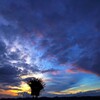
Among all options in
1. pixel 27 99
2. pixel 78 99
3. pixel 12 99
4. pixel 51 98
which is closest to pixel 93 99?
pixel 78 99

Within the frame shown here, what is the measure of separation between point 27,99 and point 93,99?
16.6 meters

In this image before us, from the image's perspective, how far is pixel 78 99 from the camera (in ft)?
161

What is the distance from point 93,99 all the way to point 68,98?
221 inches

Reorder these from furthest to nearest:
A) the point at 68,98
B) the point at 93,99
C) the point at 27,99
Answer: the point at 27,99, the point at 68,98, the point at 93,99

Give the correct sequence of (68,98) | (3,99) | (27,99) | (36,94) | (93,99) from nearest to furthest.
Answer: (93,99) → (68,98) → (27,99) → (3,99) → (36,94)

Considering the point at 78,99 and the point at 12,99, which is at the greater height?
the point at 12,99

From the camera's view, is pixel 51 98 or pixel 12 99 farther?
pixel 12 99

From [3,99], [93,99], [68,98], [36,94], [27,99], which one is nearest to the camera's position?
[93,99]

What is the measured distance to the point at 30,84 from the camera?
66812 millimetres

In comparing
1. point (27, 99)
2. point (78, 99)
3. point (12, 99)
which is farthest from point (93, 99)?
point (12, 99)

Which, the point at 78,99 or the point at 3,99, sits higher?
the point at 3,99

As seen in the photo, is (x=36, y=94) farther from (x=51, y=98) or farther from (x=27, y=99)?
(x=51, y=98)

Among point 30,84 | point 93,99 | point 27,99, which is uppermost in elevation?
point 30,84

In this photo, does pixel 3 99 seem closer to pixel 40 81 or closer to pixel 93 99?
pixel 40 81
